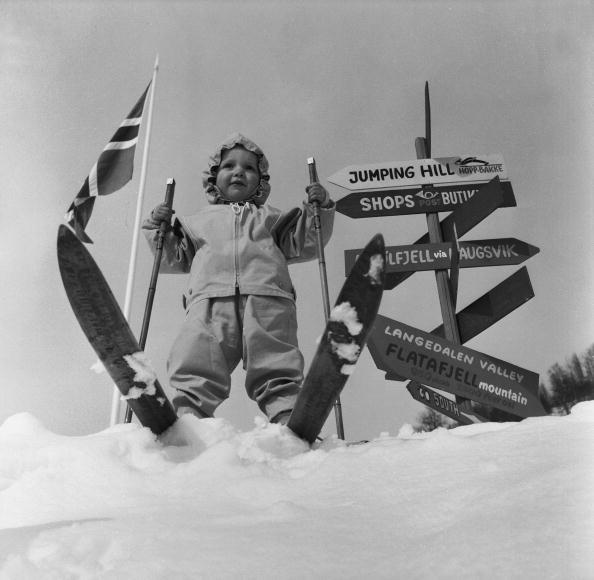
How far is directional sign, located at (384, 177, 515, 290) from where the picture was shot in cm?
452

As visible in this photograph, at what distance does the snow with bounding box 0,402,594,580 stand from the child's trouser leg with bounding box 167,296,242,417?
2.26 ft

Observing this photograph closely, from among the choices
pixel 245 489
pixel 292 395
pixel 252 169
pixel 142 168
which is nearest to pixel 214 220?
pixel 252 169

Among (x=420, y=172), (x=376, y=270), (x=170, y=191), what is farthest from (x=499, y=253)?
A: (x=376, y=270)

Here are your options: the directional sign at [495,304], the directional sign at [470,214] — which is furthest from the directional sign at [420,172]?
the directional sign at [495,304]

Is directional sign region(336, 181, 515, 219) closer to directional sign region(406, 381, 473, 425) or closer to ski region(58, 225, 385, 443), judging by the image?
directional sign region(406, 381, 473, 425)

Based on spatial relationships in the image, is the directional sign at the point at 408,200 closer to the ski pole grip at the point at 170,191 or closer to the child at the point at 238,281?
the child at the point at 238,281

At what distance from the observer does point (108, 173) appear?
17.3ft

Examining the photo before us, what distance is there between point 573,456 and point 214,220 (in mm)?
2193

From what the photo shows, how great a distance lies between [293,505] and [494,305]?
394 cm

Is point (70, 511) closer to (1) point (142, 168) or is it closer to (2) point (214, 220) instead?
(2) point (214, 220)

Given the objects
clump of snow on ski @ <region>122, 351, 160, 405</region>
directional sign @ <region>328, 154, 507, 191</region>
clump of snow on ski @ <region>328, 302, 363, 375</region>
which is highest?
directional sign @ <region>328, 154, 507, 191</region>

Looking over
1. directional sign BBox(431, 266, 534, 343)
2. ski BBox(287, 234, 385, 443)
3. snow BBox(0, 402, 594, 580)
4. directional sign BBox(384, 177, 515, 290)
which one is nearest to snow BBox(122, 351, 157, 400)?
snow BBox(0, 402, 594, 580)

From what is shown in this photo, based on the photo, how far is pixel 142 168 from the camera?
681 centimetres

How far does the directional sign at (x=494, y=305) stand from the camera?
14.6ft
